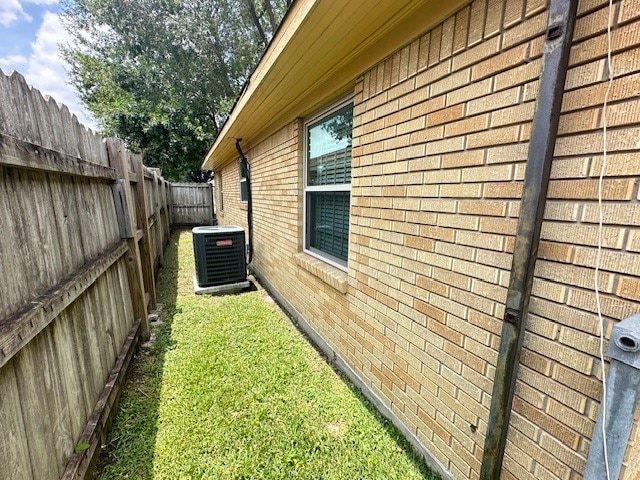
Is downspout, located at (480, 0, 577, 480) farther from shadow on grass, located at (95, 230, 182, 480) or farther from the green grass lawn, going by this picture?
shadow on grass, located at (95, 230, 182, 480)

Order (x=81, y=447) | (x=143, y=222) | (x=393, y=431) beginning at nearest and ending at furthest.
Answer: (x=81, y=447)
(x=393, y=431)
(x=143, y=222)

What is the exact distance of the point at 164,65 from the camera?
15.4 meters

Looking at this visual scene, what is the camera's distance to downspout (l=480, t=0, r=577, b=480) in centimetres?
101

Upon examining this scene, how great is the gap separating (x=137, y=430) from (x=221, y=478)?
2.57 ft

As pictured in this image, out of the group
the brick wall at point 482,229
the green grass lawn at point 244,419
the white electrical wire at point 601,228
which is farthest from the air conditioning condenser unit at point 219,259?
the white electrical wire at point 601,228

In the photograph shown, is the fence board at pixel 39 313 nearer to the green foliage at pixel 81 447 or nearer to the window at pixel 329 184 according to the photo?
the green foliage at pixel 81 447

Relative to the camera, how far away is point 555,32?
3.32ft

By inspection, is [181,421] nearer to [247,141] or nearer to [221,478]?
[221,478]

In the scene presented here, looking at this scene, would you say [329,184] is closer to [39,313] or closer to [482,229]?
[482,229]

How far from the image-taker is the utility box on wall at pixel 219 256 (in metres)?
4.70

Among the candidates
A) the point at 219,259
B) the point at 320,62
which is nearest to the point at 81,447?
the point at 320,62

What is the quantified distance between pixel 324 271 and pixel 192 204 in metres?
13.1

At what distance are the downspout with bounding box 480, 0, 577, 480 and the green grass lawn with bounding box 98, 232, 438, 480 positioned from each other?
0.76 meters

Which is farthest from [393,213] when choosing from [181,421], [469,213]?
[181,421]
